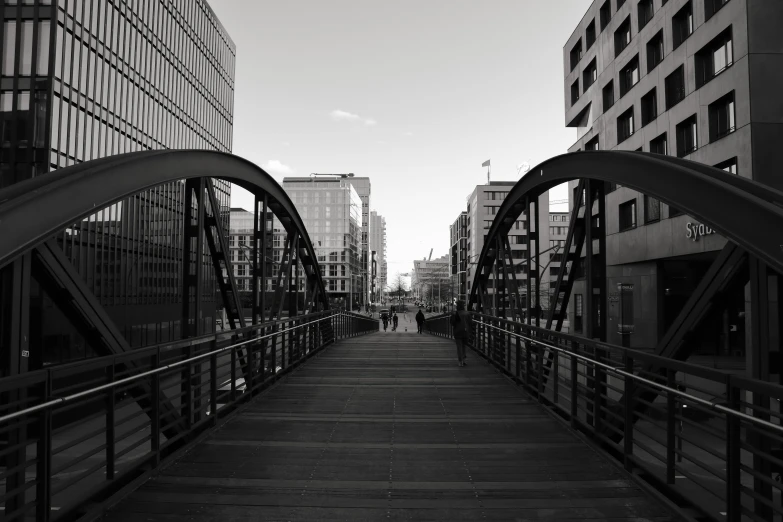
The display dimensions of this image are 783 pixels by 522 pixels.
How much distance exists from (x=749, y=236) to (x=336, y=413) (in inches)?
192

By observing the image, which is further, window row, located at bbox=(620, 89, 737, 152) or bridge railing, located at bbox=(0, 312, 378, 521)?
window row, located at bbox=(620, 89, 737, 152)

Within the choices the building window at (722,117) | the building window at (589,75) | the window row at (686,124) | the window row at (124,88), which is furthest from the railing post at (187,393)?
the building window at (589,75)

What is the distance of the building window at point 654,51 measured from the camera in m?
24.0

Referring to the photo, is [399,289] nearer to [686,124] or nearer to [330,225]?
[330,225]

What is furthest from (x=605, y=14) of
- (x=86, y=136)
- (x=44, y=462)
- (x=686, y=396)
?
(x=44, y=462)

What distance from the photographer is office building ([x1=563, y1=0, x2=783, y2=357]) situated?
17578 millimetres

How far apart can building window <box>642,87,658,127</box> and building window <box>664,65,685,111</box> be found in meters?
1.16

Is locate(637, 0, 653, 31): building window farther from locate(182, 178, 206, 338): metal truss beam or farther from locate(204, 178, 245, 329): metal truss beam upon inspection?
locate(182, 178, 206, 338): metal truss beam

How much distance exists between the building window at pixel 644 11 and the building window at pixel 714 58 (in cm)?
487

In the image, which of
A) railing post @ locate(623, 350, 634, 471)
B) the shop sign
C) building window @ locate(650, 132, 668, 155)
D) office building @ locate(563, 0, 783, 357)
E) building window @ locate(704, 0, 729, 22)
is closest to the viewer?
railing post @ locate(623, 350, 634, 471)

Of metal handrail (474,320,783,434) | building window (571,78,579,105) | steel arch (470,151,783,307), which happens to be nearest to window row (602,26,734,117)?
building window (571,78,579,105)

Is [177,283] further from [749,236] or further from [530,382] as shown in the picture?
[749,236]

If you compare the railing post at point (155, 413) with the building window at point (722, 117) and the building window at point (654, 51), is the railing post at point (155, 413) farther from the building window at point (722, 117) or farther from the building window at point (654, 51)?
the building window at point (654, 51)

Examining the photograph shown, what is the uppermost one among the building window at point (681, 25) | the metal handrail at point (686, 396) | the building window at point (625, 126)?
the building window at point (681, 25)
